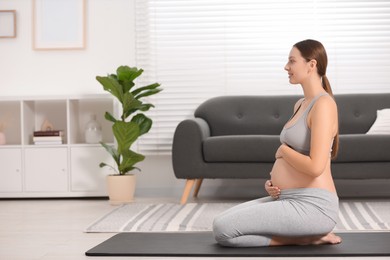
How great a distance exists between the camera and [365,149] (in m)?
4.89

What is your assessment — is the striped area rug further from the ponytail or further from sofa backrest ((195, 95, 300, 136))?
sofa backrest ((195, 95, 300, 136))

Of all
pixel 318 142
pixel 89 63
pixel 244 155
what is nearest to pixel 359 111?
pixel 244 155

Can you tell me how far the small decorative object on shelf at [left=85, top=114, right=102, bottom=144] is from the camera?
5.82 meters

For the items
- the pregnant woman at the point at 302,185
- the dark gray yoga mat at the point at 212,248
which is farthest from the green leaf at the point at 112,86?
the pregnant woman at the point at 302,185

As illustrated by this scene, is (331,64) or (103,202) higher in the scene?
(331,64)

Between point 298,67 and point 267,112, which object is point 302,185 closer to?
point 298,67

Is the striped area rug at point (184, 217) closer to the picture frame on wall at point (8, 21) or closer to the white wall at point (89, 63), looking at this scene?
the white wall at point (89, 63)

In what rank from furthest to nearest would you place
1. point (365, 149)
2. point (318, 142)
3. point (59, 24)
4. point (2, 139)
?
1. point (59, 24)
2. point (2, 139)
3. point (365, 149)
4. point (318, 142)

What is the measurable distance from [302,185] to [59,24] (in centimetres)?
364

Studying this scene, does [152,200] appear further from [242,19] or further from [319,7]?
[319,7]

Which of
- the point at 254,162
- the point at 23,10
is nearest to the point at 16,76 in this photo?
the point at 23,10

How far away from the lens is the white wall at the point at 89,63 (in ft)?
19.9

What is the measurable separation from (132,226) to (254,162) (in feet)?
4.37

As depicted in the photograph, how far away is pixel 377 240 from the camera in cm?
325
